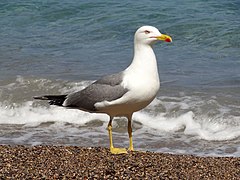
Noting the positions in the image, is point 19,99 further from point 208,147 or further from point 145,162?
point 145,162

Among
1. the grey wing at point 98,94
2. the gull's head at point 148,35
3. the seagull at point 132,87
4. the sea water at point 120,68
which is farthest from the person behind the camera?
the sea water at point 120,68

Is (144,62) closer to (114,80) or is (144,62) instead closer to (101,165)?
(114,80)

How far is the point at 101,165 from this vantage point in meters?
5.81

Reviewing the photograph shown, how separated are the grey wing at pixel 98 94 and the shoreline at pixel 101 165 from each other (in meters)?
0.50

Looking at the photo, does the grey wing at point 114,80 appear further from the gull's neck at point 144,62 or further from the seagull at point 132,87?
the gull's neck at point 144,62

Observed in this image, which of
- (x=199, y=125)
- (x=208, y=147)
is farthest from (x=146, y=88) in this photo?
(x=199, y=125)

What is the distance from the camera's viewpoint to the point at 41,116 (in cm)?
972

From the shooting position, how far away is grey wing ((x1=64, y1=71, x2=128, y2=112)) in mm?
6383

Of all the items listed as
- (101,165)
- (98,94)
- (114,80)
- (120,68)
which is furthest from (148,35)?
(120,68)

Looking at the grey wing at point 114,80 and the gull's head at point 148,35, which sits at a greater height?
the gull's head at point 148,35

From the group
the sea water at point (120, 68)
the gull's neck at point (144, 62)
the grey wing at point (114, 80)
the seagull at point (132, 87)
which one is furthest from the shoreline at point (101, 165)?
the sea water at point (120, 68)

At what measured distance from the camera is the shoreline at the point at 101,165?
5.46 meters

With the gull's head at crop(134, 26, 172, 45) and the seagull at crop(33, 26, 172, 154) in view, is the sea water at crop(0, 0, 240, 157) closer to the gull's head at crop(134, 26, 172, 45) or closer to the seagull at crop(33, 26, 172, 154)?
the seagull at crop(33, 26, 172, 154)

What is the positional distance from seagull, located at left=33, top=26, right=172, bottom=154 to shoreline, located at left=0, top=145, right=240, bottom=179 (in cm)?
44
